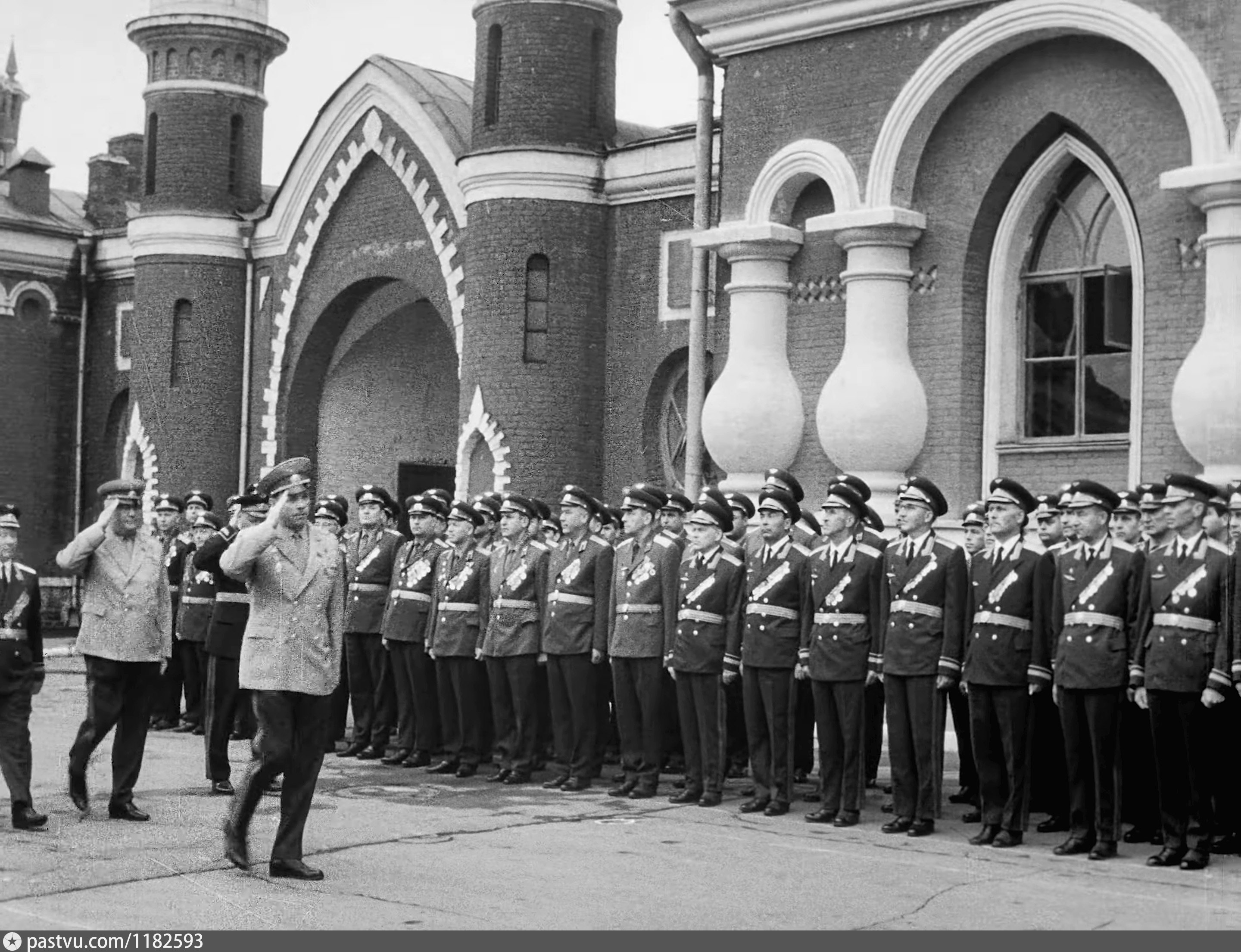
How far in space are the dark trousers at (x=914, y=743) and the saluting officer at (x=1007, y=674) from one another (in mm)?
206

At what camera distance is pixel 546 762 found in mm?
11953

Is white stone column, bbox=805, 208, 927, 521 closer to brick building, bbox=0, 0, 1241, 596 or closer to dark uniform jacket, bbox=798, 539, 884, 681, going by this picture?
brick building, bbox=0, 0, 1241, 596

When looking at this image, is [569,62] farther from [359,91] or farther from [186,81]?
[186,81]

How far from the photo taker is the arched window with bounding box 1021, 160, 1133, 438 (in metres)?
12.8

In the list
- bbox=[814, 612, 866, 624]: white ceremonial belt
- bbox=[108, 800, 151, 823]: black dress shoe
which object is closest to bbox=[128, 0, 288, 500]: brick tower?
bbox=[108, 800, 151, 823]: black dress shoe

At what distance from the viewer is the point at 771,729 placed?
33.3 ft

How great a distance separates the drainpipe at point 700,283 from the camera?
1614 centimetres

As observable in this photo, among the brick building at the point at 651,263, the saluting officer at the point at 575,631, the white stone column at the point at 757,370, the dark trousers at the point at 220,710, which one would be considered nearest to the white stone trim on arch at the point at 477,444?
the brick building at the point at 651,263

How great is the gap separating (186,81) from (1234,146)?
647 inches

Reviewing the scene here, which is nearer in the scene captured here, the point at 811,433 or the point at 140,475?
the point at 811,433

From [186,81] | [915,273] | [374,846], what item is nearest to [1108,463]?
[915,273]

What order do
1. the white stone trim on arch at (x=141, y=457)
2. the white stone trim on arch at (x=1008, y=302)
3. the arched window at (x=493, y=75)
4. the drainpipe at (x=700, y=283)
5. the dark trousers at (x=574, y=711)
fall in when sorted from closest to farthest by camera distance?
the dark trousers at (x=574, y=711)
the white stone trim on arch at (x=1008, y=302)
the drainpipe at (x=700, y=283)
the arched window at (x=493, y=75)
the white stone trim on arch at (x=141, y=457)

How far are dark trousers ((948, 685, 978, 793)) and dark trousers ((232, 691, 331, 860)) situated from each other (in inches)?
159

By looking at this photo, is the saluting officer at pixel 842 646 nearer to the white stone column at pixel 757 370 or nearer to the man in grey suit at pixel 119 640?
the man in grey suit at pixel 119 640
